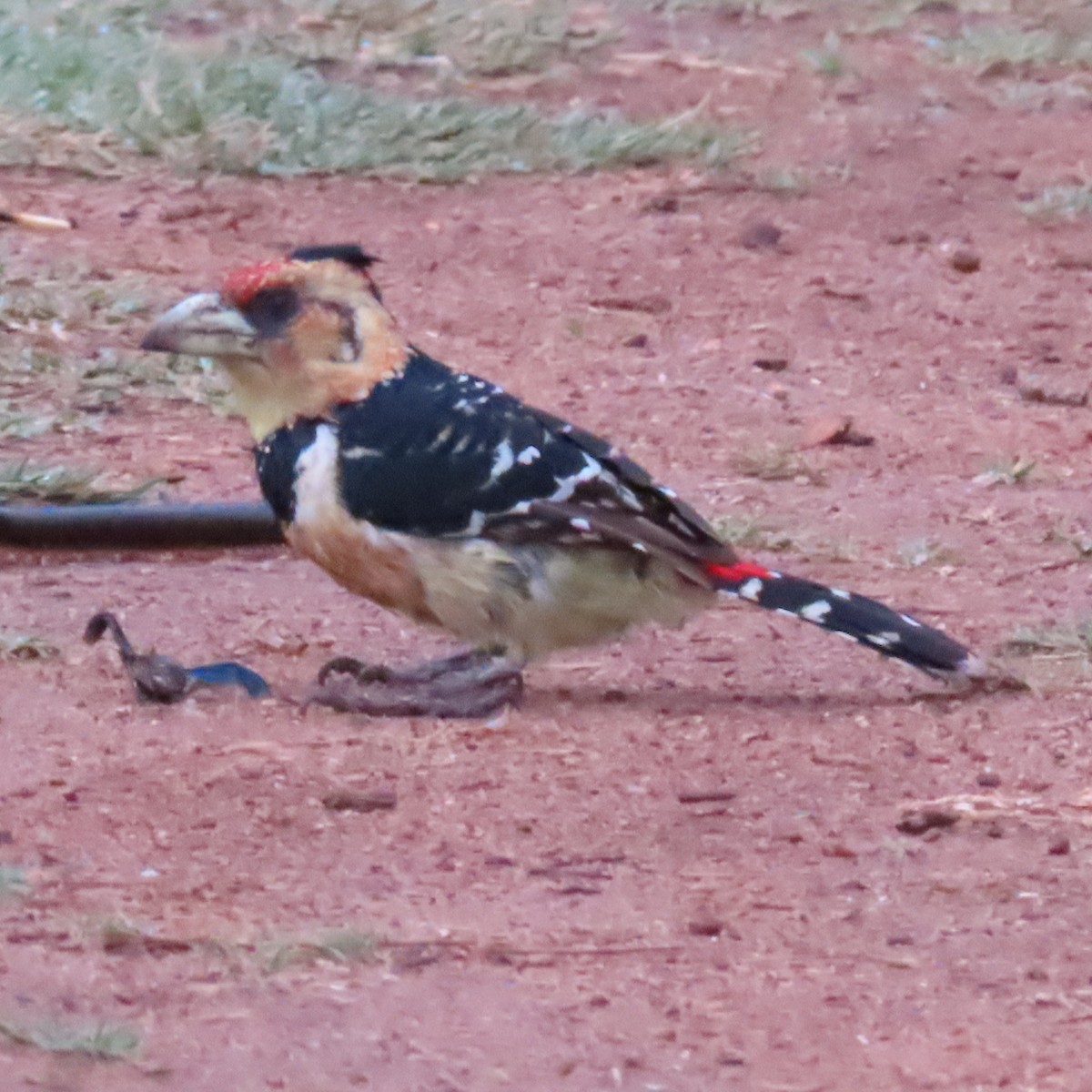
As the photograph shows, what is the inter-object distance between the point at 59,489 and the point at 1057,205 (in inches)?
172

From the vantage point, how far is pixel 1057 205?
9.03 metres

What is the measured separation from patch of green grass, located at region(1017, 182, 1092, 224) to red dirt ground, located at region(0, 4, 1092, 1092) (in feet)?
2.02

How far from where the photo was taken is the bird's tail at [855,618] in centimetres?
484

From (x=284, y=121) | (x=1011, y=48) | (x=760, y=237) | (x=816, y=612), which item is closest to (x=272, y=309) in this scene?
(x=816, y=612)

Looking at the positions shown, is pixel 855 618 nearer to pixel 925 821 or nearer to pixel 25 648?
pixel 925 821

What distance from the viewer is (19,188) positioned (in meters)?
8.34

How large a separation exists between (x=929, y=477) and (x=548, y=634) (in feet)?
7.20

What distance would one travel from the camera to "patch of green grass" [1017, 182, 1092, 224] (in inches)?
353

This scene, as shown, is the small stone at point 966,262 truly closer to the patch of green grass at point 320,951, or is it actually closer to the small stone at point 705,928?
the small stone at point 705,928

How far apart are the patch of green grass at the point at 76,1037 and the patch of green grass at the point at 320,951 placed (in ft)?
0.97

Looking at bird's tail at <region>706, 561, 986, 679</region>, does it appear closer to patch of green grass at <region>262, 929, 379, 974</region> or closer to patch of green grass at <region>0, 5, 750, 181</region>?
patch of green grass at <region>262, 929, 379, 974</region>

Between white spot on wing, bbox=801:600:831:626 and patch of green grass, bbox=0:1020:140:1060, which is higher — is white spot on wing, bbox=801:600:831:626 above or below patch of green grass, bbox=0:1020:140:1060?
below

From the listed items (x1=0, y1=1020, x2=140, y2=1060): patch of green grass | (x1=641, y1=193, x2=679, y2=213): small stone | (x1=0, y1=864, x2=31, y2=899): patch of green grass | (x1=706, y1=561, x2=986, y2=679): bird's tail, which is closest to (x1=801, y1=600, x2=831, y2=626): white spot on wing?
(x1=706, y1=561, x2=986, y2=679): bird's tail

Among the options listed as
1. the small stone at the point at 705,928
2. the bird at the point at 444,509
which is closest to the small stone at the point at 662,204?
the bird at the point at 444,509
